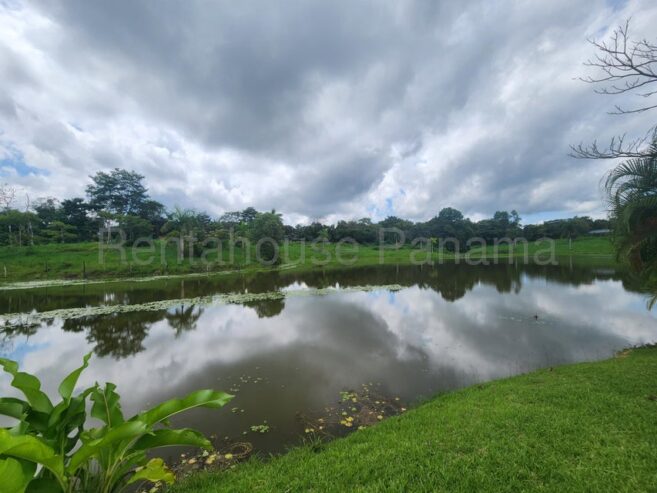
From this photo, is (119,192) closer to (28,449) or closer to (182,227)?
(182,227)

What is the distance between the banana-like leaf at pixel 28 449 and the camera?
5.15 feet

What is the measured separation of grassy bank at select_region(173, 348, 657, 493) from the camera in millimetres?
2725

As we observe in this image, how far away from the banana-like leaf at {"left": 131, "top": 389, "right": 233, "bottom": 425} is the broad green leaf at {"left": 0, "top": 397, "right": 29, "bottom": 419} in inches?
35.7

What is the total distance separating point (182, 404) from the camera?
245 cm

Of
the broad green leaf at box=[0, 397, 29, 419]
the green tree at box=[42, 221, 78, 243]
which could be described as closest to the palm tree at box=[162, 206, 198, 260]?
the green tree at box=[42, 221, 78, 243]

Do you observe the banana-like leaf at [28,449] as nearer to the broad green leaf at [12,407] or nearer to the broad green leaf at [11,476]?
the broad green leaf at [11,476]

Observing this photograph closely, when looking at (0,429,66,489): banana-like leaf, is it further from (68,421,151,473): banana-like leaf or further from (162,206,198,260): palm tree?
(162,206,198,260): palm tree

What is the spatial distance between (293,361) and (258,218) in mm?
38545

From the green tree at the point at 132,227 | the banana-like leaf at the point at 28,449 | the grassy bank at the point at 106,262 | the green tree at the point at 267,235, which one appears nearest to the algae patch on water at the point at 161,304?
the banana-like leaf at the point at 28,449

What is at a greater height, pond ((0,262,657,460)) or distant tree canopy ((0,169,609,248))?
distant tree canopy ((0,169,609,248))

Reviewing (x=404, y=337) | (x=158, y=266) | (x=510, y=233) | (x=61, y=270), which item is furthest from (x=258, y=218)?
(x=510, y=233)

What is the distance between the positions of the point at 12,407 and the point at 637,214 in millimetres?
11918

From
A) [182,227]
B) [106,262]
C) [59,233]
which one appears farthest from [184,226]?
[59,233]

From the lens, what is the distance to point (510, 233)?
77125 millimetres
